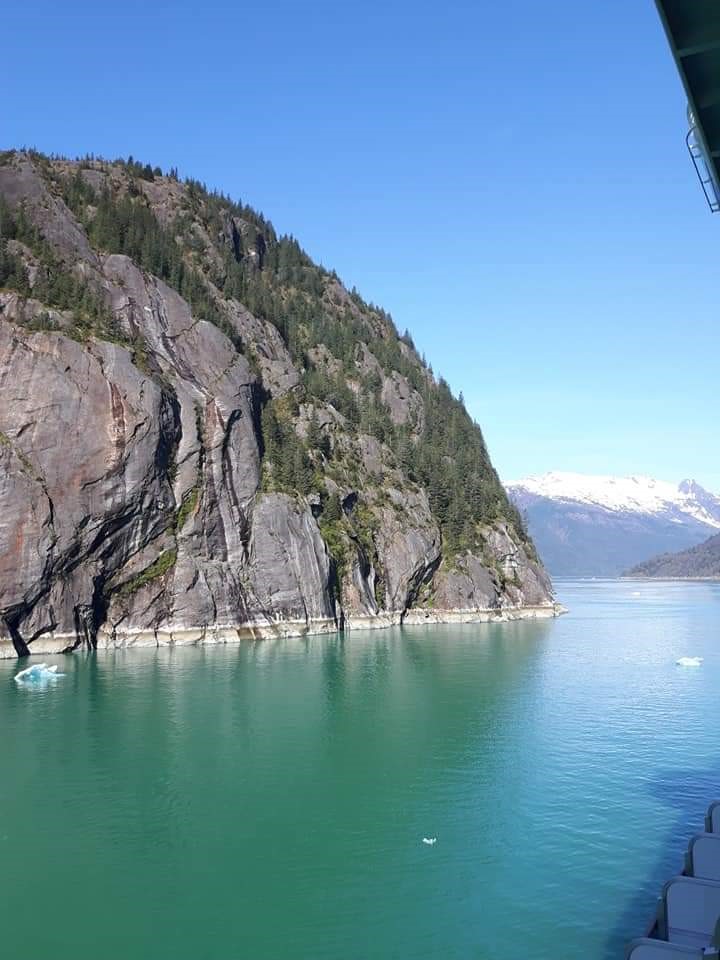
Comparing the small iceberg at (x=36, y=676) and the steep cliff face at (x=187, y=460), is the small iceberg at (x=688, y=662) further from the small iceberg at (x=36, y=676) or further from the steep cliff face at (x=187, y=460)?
the small iceberg at (x=36, y=676)

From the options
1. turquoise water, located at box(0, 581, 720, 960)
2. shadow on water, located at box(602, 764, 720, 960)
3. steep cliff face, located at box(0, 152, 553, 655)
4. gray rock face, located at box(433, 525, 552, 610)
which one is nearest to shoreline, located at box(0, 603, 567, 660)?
steep cliff face, located at box(0, 152, 553, 655)

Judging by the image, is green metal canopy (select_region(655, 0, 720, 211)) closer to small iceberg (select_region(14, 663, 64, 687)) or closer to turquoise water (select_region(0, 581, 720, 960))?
turquoise water (select_region(0, 581, 720, 960))

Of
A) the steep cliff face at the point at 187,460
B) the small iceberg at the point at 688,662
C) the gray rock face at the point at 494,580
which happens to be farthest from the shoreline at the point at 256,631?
the small iceberg at the point at 688,662

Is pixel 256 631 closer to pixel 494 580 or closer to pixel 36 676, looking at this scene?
pixel 36 676

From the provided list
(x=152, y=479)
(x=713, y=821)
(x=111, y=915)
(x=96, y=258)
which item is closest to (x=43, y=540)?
(x=152, y=479)

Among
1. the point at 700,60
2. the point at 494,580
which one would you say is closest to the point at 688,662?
the point at 494,580
